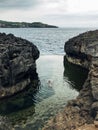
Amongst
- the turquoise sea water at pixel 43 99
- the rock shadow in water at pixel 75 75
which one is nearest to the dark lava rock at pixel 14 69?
the turquoise sea water at pixel 43 99

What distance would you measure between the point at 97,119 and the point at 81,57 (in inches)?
2622

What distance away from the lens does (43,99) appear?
2398 inches

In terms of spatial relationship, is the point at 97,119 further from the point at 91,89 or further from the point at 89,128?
the point at 91,89

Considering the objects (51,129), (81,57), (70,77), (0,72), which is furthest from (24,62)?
(51,129)

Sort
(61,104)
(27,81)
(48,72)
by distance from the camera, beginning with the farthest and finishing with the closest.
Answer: (48,72), (27,81), (61,104)

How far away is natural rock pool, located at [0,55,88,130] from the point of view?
162 feet

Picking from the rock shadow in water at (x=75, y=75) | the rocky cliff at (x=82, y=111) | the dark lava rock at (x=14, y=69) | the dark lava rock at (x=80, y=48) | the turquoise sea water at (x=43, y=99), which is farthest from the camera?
the dark lava rock at (x=80, y=48)

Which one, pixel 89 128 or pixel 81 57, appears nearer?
pixel 89 128

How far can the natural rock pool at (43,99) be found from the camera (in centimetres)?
4947

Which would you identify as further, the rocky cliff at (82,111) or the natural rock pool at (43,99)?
the natural rock pool at (43,99)

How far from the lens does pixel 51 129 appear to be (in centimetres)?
3466

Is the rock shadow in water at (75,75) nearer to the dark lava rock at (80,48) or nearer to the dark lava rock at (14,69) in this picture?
the dark lava rock at (80,48)

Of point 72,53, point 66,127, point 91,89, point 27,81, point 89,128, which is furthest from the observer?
point 72,53

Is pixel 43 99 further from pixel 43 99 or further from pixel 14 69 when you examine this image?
pixel 14 69
